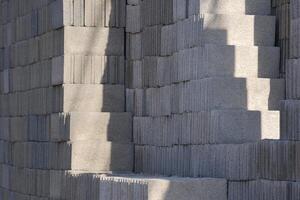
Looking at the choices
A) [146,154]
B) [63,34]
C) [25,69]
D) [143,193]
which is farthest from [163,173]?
[25,69]

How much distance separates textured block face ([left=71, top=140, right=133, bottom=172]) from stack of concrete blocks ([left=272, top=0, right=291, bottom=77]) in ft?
8.76

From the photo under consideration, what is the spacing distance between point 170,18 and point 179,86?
94cm

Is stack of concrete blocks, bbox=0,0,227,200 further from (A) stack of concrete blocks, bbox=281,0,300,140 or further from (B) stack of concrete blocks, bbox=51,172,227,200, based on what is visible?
(A) stack of concrete blocks, bbox=281,0,300,140

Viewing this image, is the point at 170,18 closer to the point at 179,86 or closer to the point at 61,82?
the point at 179,86

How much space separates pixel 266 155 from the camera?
10.2 metres

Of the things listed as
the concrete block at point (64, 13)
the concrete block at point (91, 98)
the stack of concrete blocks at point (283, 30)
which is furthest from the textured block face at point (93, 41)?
the stack of concrete blocks at point (283, 30)

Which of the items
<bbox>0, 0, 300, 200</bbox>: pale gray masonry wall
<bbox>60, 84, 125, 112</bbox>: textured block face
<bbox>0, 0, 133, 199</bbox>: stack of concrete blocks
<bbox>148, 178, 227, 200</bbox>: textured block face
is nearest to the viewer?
<bbox>148, 178, 227, 200</bbox>: textured block face

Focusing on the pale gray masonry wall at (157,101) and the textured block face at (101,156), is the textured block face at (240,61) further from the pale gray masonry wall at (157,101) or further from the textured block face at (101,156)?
the textured block face at (101,156)

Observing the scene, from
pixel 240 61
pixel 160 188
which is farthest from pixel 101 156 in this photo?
pixel 160 188

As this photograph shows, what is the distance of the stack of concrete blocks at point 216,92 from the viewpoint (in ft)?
36.5

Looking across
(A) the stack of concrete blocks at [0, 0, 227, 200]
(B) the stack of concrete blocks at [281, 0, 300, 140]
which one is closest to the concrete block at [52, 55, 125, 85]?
(A) the stack of concrete blocks at [0, 0, 227, 200]

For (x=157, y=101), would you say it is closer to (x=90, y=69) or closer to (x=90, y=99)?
(x=90, y=99)

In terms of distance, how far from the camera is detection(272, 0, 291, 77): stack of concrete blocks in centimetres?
1173

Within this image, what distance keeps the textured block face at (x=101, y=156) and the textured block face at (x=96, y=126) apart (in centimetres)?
12
